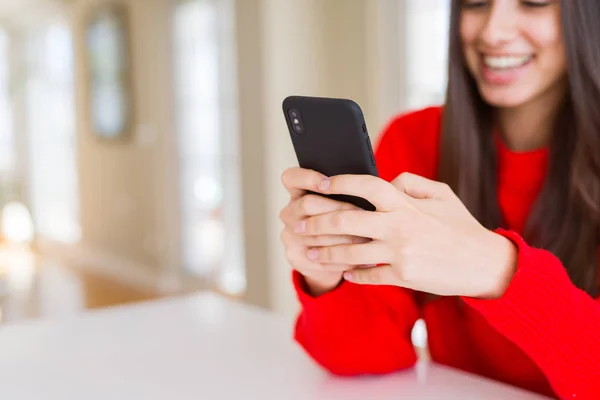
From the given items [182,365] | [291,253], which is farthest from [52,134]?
[291,253]

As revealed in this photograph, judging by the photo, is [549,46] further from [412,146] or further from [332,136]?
[332,136]

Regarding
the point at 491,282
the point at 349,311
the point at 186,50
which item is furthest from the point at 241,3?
the point at 491,282

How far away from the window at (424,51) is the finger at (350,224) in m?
1.98

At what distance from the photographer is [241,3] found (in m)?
3.11

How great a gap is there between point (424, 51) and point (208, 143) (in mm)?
1651

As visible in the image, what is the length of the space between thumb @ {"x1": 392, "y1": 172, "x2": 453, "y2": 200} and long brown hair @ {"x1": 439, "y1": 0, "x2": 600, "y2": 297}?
347 millimetres

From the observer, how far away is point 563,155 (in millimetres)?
948

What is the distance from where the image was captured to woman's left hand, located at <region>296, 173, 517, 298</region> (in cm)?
62

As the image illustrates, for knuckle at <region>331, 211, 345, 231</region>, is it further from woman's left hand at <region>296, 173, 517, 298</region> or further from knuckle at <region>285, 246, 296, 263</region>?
knuckle at <region>285, 246, 296, 263</region>

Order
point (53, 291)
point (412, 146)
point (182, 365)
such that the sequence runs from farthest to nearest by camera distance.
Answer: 1. point (53, 291)
2. point (412, 146)
3. point (182, 365)

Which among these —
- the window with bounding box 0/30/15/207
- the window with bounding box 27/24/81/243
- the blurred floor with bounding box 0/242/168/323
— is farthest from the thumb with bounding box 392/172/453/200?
the window with bounding box 0/30/15/207

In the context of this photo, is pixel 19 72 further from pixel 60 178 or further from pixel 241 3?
pixel 241 3

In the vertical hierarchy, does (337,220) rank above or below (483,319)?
above

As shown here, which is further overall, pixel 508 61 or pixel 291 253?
pixel 508 61
